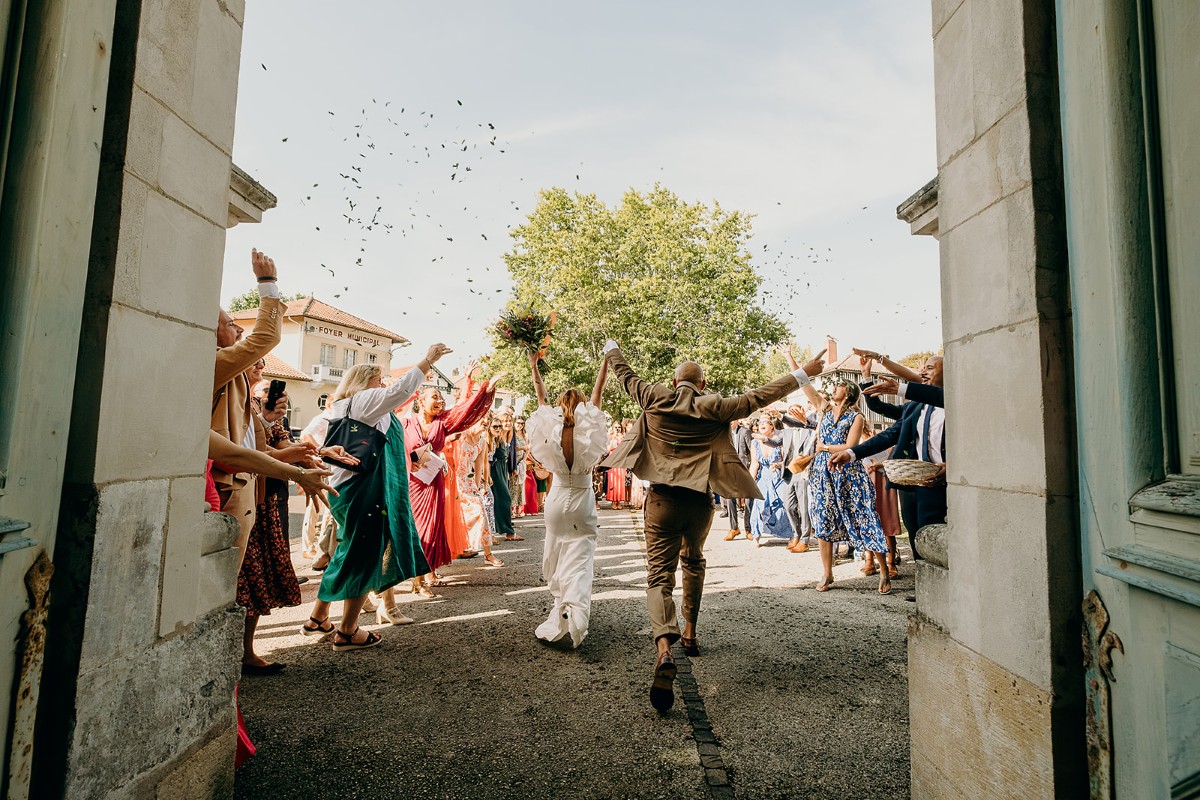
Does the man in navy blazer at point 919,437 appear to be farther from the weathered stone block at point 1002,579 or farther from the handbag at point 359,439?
the handbag at point 359,439

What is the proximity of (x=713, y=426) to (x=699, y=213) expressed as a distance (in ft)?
82.1

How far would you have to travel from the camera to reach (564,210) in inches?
1169

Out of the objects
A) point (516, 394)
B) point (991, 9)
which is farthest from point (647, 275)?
point (991, 9)

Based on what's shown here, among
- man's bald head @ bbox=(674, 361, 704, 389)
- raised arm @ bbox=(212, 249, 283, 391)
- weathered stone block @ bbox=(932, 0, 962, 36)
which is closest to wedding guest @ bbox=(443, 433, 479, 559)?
man's bald head @ bbox=(674, 361, 704, 389)

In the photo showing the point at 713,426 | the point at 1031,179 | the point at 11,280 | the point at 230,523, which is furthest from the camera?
the point at 713,426

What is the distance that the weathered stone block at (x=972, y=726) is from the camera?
1906 mm

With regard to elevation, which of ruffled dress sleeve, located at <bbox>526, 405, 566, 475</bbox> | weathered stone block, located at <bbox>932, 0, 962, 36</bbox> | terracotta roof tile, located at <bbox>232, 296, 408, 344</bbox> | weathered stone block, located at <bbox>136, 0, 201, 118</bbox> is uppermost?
terracotta roof tile, located at <bbox>232, 296, 408, 344</bbox>

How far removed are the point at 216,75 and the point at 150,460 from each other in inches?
61.5

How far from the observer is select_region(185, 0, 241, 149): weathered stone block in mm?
2379

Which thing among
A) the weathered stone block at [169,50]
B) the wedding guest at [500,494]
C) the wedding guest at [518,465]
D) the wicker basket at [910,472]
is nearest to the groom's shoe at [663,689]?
the wicker basket at [910,472]

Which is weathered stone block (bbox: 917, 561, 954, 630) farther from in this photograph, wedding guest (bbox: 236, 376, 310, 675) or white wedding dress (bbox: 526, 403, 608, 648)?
wedding guest (bbox: 236, 376, 310, 675)

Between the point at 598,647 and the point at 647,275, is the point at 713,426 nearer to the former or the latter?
the point at 598,647

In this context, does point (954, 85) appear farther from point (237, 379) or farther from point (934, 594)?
point (237, 379)

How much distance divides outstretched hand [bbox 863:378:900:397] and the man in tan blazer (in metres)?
4.04
